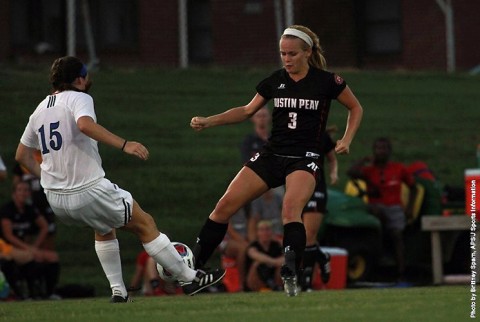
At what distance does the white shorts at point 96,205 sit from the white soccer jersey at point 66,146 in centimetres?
7

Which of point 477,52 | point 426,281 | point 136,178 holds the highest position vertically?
point 477,52

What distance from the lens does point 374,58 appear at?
1314 inches

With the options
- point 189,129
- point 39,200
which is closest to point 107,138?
point 39,200

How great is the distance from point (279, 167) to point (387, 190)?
24.1 feet

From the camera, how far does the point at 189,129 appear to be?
79.2 feet

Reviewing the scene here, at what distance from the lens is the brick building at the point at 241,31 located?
3156 centimetres

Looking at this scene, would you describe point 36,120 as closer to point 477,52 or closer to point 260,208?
point 260,208

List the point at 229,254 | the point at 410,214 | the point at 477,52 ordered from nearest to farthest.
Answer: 1. the point at 229,254
2. the point at 410,214
3. the point at 477,52

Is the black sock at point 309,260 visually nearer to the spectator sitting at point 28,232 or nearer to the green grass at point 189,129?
the spectator sitting at point 28,232

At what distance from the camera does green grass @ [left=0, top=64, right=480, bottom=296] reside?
807 inches

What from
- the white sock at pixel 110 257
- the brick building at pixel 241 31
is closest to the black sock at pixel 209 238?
the white sock at pixel 110 257

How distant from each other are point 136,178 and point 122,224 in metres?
10.8

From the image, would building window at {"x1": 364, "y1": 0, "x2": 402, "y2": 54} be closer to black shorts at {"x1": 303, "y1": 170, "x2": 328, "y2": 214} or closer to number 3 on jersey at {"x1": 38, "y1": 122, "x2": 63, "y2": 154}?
black shorts at {"x1": 303, "y1": 170, "x2": 328, "y2": 214}

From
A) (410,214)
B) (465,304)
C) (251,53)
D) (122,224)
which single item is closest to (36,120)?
(122,224)
